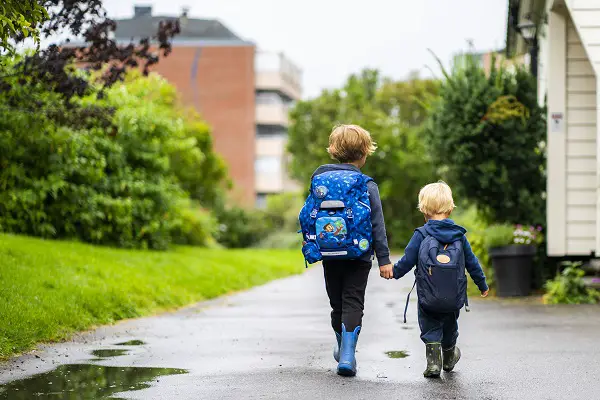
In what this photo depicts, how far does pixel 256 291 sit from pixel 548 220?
18.0 ft

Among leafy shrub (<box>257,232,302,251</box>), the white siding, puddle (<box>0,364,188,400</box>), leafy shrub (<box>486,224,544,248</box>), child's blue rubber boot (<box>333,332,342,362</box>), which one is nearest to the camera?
puddle (<box>0,364,188,400</box>)

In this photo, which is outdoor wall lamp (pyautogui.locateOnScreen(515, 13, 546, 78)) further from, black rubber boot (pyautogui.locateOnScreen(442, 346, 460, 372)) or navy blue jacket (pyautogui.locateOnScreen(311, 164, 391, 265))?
black rubber boot (pyautogui.locateOnScreen(442, 346, 460, 372))

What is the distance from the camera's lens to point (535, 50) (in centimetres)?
1756

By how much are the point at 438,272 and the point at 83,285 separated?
599 centimetres

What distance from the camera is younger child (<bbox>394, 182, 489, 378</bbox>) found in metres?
6.84

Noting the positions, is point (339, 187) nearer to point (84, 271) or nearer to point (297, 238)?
point (84, 271)

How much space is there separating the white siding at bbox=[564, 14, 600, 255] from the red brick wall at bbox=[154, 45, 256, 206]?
186ft

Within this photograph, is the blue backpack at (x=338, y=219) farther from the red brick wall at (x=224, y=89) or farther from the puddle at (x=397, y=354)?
the red brick wall at (x=224, y=89)

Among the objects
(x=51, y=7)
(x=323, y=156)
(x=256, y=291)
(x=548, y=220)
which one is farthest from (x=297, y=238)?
(x=51, y=7)

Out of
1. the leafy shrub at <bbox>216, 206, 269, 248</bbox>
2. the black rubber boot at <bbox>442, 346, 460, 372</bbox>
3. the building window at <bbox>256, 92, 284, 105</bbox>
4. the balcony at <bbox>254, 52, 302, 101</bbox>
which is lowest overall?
the leafy shrub at <bbox>216, 206, 269, 248</bbox>

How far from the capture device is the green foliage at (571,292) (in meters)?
13.3

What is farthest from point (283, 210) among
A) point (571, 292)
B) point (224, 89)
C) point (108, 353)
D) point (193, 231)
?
point (108, 353)

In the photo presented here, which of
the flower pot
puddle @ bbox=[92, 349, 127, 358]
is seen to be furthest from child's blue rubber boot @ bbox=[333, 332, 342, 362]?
the flower pot

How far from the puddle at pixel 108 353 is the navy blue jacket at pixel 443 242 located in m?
2.49
